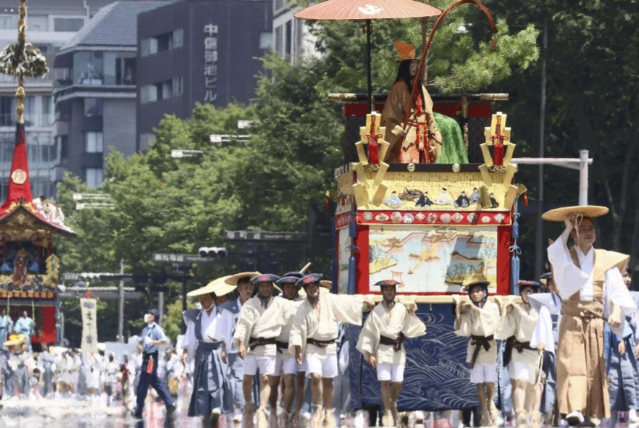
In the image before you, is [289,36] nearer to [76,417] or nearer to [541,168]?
[541,168]

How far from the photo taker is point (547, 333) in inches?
893

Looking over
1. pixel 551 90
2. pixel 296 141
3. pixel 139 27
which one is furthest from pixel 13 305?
pixel 139 27

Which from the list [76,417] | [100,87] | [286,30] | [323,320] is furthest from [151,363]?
[100,87]

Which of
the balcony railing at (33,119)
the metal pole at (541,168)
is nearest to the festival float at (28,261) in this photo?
the metal pole at (541,168)

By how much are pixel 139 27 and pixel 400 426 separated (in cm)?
11897

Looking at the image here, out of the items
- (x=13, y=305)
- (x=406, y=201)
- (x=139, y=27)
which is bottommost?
(x=13, y=305)

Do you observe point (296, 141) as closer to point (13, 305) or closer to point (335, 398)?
point (13, 305)

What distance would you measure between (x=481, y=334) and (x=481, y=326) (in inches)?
4.8

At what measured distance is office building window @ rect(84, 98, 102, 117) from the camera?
163 m

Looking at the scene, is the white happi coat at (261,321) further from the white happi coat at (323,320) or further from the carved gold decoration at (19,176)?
the carved gold decoration at (19,176)

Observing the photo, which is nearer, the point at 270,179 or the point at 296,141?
the point at 296,141

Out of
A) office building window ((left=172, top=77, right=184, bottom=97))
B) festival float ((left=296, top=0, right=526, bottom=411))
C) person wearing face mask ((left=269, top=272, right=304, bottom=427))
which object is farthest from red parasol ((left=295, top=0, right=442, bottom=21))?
office building window ((left=172, top=77, right=184, bottom=97))

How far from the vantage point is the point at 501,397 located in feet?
86.3

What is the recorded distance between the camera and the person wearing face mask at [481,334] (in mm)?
23641
